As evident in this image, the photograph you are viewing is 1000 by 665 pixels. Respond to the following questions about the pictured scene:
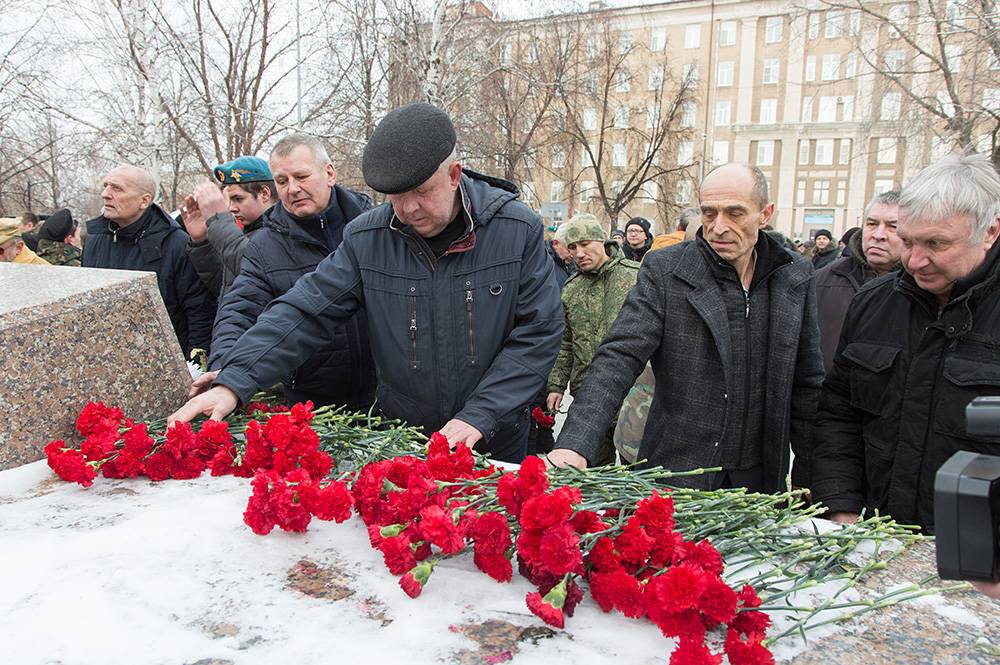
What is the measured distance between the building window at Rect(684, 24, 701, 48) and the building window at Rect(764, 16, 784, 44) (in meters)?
3.32

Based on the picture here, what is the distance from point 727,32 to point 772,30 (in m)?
2.20

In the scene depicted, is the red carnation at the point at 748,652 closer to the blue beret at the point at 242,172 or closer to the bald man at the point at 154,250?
the blue beret at the point at 242,172

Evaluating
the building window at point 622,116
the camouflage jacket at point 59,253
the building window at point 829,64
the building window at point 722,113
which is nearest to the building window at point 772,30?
the building window at point 829,64

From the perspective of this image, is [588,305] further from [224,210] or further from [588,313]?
[224,210]

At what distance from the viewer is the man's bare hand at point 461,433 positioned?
75.1 inches

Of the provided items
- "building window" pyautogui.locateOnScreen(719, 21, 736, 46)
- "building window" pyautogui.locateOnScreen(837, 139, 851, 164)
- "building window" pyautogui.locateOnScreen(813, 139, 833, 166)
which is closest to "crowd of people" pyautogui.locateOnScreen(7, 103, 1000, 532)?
"building window" pyautogui.locateOnScreen(719, 21, 736, 46)

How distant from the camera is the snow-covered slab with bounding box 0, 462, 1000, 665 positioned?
110cm

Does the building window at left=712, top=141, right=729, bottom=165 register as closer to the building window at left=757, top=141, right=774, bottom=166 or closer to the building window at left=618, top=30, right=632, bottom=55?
the building window at left=757, top=141, right=774, bottom=166

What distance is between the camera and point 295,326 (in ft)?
7.25

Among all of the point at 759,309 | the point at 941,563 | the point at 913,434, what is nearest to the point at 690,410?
the point at 759,309

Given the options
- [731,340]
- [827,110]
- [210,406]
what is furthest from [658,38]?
[210,406]

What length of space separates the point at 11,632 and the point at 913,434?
216cm

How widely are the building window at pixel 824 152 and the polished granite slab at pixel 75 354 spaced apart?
138ft

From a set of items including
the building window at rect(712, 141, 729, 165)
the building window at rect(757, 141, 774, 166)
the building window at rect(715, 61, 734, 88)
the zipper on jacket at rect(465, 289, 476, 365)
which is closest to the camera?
the zipper on jacket at rect(465, 289, 476, 365)
